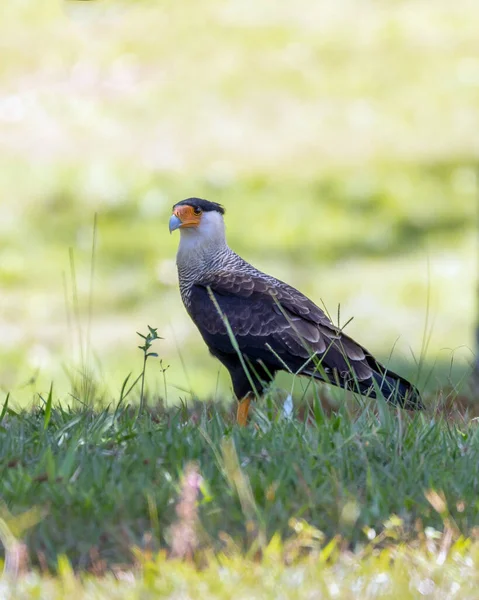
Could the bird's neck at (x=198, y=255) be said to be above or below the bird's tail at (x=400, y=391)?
above

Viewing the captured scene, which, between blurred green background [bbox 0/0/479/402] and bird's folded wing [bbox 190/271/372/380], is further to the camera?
blurred green background [bbox 0/0/479/402]

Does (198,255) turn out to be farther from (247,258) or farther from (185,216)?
(247,258)

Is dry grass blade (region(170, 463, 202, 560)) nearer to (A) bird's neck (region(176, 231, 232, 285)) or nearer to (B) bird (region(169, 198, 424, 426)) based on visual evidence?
(B) bird (region(169, 198, 424, 426))

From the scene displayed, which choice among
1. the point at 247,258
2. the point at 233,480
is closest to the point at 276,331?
the point at 233,480

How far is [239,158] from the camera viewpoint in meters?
14.1

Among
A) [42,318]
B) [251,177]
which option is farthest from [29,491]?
[251,177]

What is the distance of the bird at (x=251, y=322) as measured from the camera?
4.71 metres

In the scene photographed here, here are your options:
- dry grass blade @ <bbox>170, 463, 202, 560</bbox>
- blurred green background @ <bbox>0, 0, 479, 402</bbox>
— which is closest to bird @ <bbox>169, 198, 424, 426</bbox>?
dry grass blade @ <bbox>170, 463, 202, 560</bbox>

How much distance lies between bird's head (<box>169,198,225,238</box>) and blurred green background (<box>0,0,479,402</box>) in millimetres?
4224

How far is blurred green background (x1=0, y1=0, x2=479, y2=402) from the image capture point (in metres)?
10.9

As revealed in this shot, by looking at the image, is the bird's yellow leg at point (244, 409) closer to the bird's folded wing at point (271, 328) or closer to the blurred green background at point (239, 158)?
the bird's folded wing at point (271, 328)

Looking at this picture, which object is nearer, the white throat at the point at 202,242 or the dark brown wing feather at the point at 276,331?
the dark brown wing feather at the point at 276,331

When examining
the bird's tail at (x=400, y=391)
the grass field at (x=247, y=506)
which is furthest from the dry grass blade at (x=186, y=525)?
the bird's tail at (x=400, y=391)

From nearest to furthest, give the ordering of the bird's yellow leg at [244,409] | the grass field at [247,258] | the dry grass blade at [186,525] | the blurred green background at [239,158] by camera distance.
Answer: the dry grass blade at [186,525] → the grass field at [247,258] → the bird's yellow leg at [244,409] → the blurred green background at [239,158]
